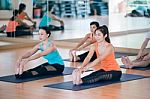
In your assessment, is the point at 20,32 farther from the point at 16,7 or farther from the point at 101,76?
the point at 101,76

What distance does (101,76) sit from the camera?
6.50m

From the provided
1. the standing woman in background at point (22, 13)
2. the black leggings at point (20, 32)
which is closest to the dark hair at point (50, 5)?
the standing woman in background at point (22, 13)

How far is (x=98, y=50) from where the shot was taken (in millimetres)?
6520

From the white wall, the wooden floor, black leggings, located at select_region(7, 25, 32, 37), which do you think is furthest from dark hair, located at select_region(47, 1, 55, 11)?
the wooden floor

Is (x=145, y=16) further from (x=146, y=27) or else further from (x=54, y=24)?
(x=54, y=24)

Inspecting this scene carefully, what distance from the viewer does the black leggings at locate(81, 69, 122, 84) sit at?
639cm

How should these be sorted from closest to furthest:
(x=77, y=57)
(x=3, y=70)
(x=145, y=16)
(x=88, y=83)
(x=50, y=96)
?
(x=50, y=96), (x=88, y=83), (x=3, y=70), (x=77, y=57), (x=145, y=16)

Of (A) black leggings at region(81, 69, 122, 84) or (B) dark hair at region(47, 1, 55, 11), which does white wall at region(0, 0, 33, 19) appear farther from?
(A) black leggings at region(81, 69, 122, 84)

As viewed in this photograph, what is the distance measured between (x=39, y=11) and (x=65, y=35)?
0.94m

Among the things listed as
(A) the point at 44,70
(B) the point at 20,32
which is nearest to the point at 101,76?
(A) the point at 44,70

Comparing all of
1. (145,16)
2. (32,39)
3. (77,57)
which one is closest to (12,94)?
(77,57)

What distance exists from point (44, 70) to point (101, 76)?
1.05 meters

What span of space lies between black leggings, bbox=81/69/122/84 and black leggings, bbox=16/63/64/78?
887 mm

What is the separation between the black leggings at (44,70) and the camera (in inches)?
274
